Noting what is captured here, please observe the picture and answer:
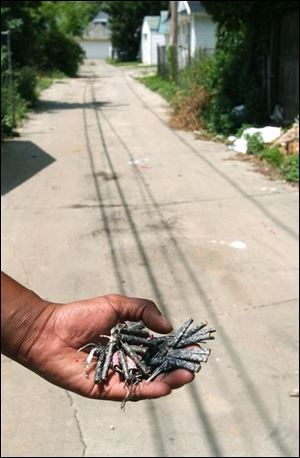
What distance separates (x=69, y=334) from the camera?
1535mm

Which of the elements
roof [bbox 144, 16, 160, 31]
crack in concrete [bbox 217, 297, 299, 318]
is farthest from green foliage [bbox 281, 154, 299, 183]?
roof [bbox 144, 16, 160, 31]

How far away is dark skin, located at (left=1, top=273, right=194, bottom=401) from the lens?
4.47 feet

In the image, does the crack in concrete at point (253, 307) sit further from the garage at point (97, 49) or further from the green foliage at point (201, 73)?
the garage at point (97, 49)

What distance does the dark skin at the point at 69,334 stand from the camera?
1.36 meters

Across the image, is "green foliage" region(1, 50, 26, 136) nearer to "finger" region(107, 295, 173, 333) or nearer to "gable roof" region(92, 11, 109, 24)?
"finger" region(107, 295, 173, 333)

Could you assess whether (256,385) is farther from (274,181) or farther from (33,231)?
(274,181)

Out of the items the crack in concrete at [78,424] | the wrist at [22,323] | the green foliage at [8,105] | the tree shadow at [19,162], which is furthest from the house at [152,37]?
the wrist at [22,323]

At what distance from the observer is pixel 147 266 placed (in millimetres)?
6035

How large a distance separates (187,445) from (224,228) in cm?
375

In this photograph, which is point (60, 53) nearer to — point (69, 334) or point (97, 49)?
point (69, 334)

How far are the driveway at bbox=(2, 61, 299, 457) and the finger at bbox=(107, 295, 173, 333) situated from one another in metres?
2.41

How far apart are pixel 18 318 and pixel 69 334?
22 cm

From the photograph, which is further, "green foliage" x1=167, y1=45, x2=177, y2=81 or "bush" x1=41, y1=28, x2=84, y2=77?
"bush" x1=41, y1=28, x2=84, y2=77

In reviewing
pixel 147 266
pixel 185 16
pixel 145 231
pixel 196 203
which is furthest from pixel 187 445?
pixel 185 16
